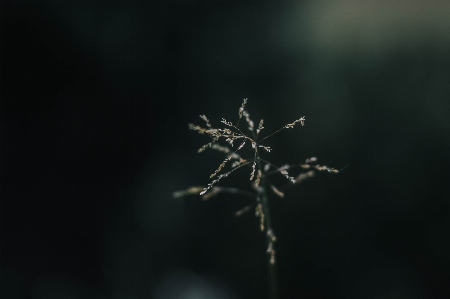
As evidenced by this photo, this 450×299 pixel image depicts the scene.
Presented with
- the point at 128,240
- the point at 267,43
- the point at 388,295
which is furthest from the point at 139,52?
the point at 388,295

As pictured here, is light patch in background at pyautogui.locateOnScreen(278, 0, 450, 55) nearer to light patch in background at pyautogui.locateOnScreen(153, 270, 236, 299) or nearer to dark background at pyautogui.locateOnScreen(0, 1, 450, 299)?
dark background at pyautogui.locateOnScreen(0, 1, 450, 299)

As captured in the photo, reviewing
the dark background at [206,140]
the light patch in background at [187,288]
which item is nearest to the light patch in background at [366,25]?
the dark background at [206,140]

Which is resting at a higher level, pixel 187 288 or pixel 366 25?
pixel 366 25

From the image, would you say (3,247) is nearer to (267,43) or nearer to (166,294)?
(166,294)

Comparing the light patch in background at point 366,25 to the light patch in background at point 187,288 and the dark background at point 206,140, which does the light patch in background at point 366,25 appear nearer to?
the dark background at point 206,140

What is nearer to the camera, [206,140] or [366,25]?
[366,25]

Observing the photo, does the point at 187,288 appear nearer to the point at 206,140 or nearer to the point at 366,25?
the point at 206,140

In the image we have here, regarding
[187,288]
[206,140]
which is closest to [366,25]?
[206,140]

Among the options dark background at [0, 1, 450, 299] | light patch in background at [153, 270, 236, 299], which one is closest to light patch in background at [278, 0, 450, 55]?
dark background at [0, 1, 450, 299]
